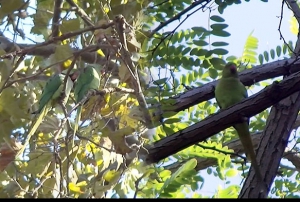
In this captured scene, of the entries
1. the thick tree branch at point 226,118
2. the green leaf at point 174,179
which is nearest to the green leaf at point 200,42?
the thick tree branch at point 226,118

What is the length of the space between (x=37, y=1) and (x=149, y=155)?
0.54 m

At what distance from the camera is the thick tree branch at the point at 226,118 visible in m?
1.54

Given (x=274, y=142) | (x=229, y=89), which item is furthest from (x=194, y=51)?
(x=274, y=142)

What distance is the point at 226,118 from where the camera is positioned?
1570 millimetres

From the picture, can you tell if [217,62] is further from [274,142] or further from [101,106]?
[101,106]

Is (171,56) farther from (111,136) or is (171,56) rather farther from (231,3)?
(111,136)

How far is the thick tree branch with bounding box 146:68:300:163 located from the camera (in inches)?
60.7

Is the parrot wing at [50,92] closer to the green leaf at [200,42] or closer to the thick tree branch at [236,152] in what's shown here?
the green leaf at [200,42]

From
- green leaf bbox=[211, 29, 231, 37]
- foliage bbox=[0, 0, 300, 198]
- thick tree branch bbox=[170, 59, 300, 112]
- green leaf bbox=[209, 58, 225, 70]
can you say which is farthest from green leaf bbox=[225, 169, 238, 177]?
green leaf bbox=[211, 29, 231, 37]

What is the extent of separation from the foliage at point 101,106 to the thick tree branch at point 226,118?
0.05 meters

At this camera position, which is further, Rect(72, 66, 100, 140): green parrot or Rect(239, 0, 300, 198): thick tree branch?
Result: Rect(239, 0, 300, 198): thick tree branch

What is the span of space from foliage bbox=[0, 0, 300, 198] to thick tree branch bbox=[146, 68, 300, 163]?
5 cm

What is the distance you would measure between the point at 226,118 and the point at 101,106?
42 cm

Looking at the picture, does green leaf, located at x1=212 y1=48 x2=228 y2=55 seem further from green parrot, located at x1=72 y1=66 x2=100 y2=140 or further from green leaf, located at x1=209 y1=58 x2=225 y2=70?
green parrot, located at x1=72 y1=66 x2=100 y2=140
